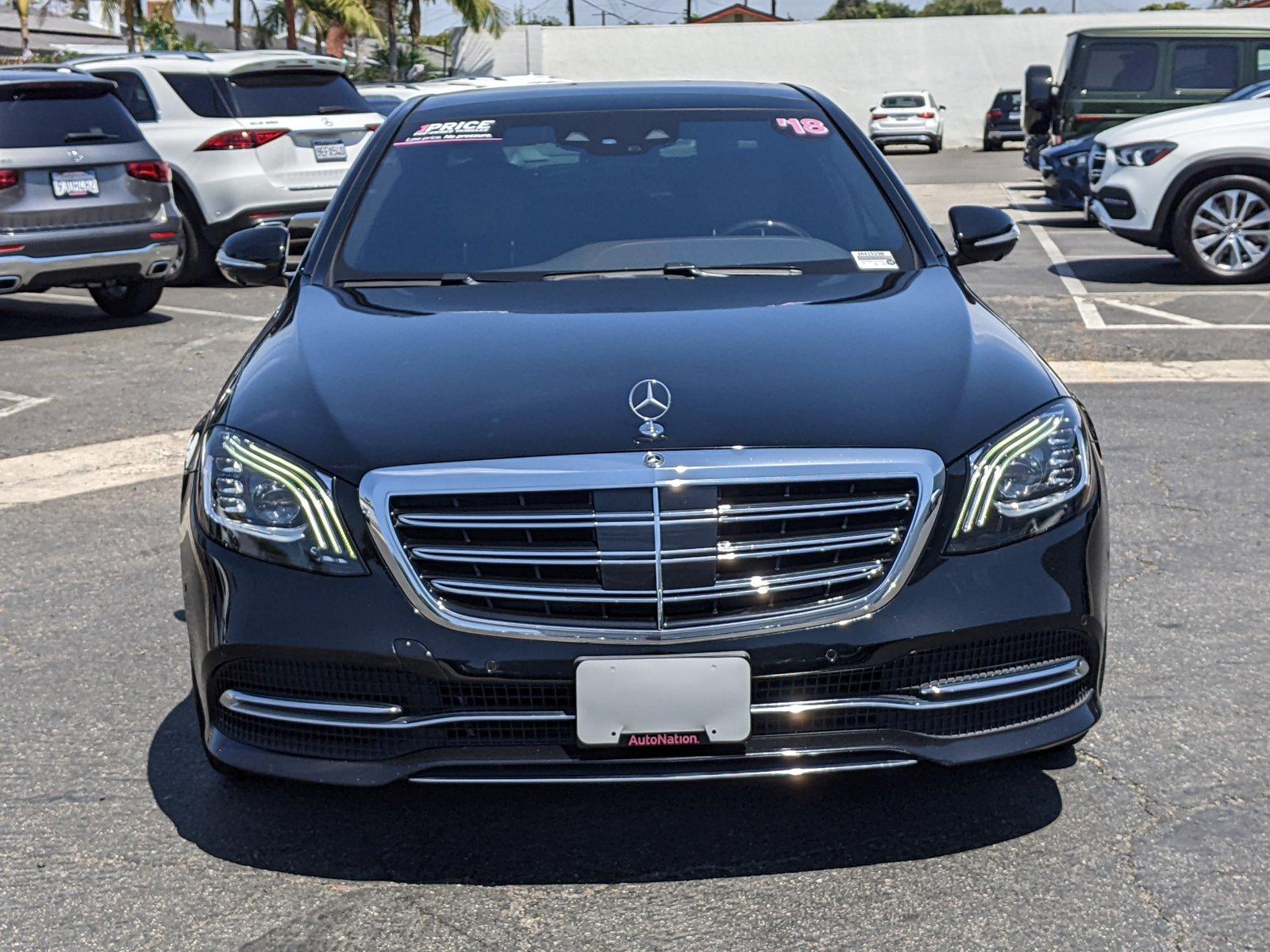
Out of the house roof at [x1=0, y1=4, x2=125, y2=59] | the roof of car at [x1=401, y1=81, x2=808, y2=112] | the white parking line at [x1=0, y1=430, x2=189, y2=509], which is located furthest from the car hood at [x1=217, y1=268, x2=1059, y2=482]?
the house roof at [x1=0, y1=4, x2=125, y2=59]

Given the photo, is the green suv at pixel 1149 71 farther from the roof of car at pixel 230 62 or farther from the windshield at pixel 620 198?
the windshield at pixel 620 198

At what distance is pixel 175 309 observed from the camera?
12.1 m

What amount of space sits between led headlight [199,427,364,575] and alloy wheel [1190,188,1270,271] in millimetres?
10242

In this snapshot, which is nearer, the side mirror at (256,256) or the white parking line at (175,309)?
the side mirror at (256,256)

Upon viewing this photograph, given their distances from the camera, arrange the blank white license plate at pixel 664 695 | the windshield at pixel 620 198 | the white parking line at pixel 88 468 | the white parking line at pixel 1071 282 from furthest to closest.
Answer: the white parking line at pixel 1071 282 → the white parking line at pixel 88 468 → the windshield at pixel 620 198 → the blank white license plate at pixel 664 695

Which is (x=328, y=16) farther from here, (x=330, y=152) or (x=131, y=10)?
(x=330, y=152)

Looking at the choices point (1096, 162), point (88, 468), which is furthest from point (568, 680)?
point (1096, 162)

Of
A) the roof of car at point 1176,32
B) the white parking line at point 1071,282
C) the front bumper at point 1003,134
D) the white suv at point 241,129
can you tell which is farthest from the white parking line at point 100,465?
the front bumper at point 1003,134

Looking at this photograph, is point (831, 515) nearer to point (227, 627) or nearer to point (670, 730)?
point (670, 730)

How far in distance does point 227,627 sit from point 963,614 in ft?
4.36

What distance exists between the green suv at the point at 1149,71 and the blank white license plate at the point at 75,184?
11370 mm

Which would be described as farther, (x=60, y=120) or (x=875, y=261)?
(x=60, y=120)

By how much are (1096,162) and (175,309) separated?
7.69 meters

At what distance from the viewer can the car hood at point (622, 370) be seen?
3.09 meters
